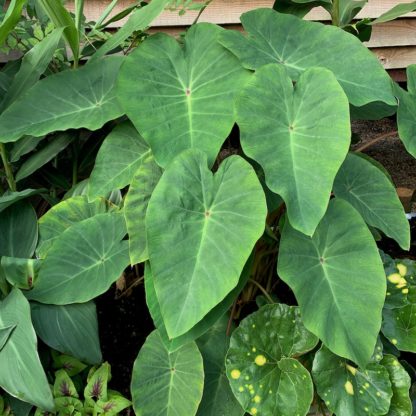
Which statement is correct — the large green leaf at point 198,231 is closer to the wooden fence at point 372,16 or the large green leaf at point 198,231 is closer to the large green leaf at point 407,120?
the large green leaf at point 407,120

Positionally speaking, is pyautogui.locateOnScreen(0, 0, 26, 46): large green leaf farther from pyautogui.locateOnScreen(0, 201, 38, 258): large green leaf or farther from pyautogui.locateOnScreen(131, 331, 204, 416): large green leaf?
pyautogui.locateOnScreen(131, 331, 204, 416): large green leaf

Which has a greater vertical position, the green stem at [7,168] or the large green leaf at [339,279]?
the green stem at [7,168]

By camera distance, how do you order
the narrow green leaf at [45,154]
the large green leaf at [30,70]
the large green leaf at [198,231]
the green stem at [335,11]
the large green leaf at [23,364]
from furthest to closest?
the green stem at [335,11] → the narrow green leaf at [45,154] → the large green leaf at [30,70] → the large green leaf at [23,364] → the large green leaf at [198,231]

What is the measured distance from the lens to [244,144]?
3.20 feet

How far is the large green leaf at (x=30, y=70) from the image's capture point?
134cm

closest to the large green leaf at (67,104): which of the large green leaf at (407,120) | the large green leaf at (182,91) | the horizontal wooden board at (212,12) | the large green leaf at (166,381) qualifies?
the large green leaf at (182,91)

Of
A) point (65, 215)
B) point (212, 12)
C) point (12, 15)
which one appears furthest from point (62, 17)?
point (212, 12)

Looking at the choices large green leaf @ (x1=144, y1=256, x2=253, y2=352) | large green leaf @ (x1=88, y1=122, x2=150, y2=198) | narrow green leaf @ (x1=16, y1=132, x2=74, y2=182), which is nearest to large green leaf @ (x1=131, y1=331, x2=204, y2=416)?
large green leaf @ (x1=144, y1=256, x2=253, y2=352)

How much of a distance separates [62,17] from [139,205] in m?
0.55

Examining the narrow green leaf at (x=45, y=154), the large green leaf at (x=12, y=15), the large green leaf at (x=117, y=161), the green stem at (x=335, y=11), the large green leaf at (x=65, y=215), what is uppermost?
the large green leaf at (x=12, y=15)

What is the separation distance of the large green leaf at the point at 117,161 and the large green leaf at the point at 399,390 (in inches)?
29.4

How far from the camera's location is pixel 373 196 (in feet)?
3.92

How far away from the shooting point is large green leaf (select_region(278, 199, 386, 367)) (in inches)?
37.1

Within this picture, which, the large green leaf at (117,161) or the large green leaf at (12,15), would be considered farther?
the large green leaf at (117,161)
